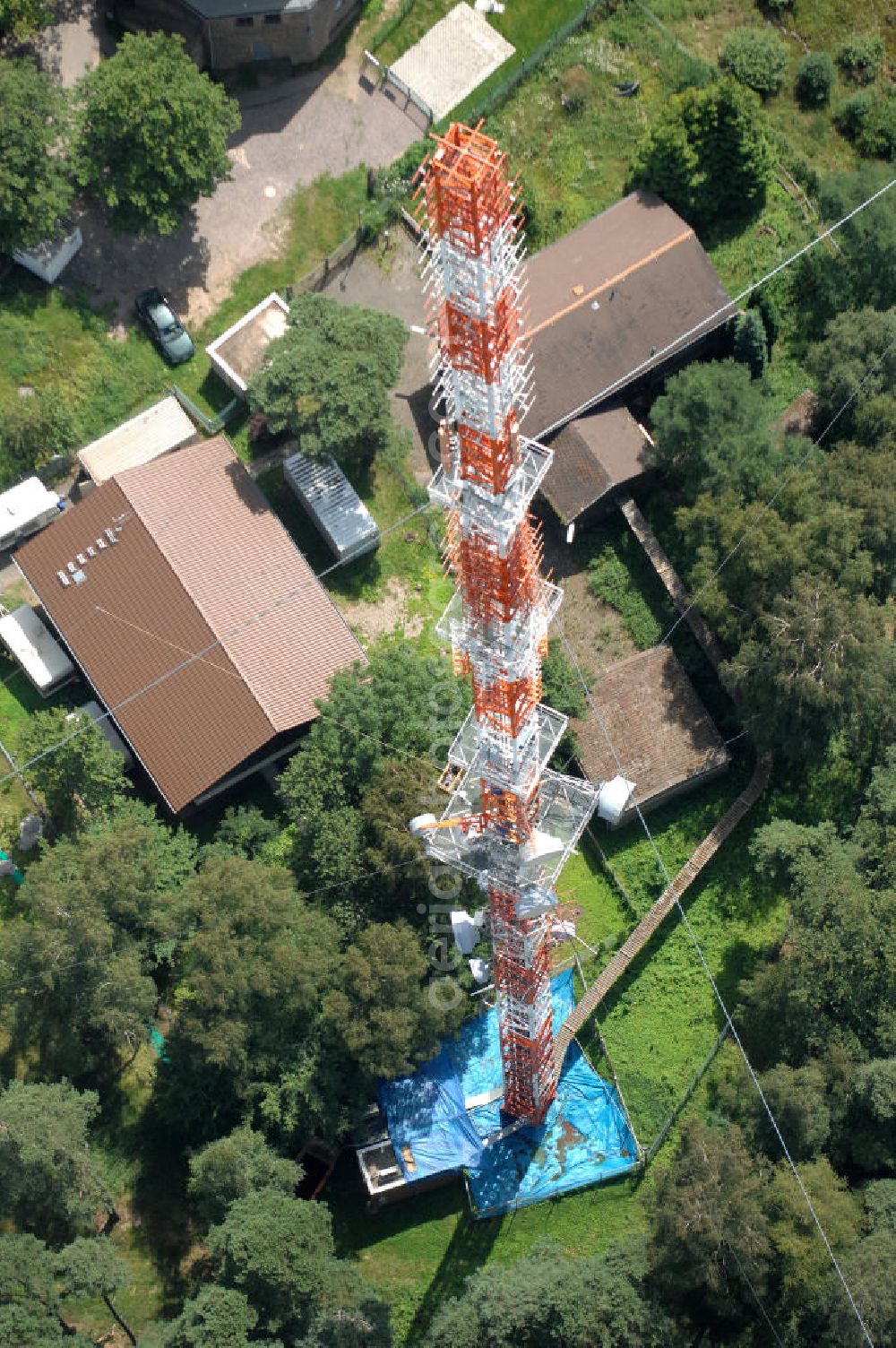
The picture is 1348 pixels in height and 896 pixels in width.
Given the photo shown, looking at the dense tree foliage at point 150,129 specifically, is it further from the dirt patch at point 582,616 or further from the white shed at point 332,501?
the dirt patch at point 582,616

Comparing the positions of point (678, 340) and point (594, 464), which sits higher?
point (678, 340)

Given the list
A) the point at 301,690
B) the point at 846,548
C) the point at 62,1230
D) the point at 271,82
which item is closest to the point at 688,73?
the point at 271,82

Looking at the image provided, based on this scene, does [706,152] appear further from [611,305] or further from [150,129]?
[150,129]

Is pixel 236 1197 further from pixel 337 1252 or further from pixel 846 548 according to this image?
pixel 846 548

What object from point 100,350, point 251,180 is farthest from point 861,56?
point 100,350

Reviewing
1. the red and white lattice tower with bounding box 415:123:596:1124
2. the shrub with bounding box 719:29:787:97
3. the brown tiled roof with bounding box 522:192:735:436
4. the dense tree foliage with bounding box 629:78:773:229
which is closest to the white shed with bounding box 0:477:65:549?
the brown tiled roof with bounding box 522:192:735:436

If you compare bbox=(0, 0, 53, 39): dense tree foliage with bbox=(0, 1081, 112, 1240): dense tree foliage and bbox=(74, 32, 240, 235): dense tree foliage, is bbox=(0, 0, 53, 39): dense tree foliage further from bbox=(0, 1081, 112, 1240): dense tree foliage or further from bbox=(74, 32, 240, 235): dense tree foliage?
bbox=(0, 1081, 112, 1240): dense tree foliage

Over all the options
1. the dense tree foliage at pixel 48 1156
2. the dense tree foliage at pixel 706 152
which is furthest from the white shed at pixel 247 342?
the dense tree foliage at pixel 48 1156

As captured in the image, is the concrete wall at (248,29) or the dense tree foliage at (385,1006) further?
the concrete wall at (248,29)
